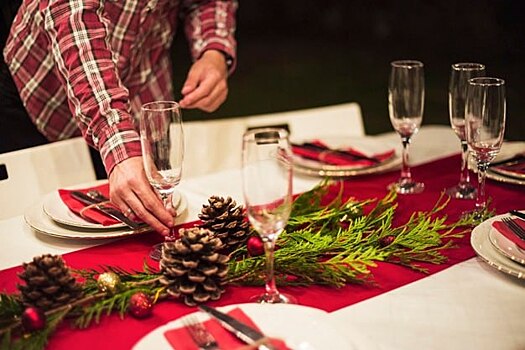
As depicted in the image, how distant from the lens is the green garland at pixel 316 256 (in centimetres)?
118

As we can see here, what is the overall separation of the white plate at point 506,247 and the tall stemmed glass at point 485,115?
0.19m

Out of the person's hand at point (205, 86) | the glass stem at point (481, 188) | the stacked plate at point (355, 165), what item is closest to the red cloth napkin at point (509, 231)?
the glass stem at point (481, 188)

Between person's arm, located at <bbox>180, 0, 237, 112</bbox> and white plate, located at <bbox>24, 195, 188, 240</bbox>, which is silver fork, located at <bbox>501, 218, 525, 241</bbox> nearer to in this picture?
white plate, located at <bbox>24, 195, 188, 240</bbox>

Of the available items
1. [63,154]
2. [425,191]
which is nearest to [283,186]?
[425,191]

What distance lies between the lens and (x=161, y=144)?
1.41m

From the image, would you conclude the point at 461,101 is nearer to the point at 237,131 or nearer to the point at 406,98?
the point at 406,98

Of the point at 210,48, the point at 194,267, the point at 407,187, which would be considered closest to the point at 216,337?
the point at 194,267

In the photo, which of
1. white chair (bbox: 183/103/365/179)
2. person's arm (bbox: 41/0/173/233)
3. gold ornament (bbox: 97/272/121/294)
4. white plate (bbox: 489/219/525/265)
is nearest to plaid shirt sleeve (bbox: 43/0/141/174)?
person's arm (bbox: 41/0/173/233)

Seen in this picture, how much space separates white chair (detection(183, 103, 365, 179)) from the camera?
8.62ft

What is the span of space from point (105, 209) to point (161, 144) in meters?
0.27

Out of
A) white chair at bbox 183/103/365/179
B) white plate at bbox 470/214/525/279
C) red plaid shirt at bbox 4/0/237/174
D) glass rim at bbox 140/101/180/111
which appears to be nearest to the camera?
white plate at bbox 470/214/525/279

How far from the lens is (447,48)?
6.47m

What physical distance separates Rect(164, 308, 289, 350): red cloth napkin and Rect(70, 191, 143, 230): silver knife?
17.9 inches

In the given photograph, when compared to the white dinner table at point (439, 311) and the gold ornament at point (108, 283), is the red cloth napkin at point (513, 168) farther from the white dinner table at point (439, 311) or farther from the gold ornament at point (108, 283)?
the gold ornament at point (108, 283)
